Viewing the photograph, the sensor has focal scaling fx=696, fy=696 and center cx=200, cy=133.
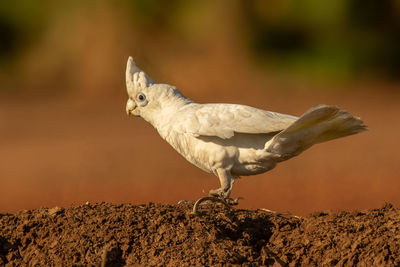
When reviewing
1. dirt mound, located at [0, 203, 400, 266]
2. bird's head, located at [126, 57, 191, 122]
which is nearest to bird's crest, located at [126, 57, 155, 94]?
bird's head, located at [126, 57, 191, 122]

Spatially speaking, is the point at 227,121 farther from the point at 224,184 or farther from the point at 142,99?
the point at 142,99

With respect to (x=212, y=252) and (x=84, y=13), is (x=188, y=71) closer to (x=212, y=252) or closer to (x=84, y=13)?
(x=84, y=13)

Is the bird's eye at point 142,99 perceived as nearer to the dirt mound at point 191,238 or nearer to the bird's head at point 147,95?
the bird's head at point 147,95

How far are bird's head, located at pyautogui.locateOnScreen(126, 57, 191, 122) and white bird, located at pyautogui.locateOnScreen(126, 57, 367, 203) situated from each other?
0.11m

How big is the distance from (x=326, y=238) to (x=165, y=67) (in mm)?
18973

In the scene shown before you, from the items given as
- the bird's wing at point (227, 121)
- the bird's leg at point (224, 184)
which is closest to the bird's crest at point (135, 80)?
the bird's wing at point (227, 121)

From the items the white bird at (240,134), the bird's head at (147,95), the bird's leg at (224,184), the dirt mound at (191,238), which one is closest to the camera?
the dirt mound at (191,238)

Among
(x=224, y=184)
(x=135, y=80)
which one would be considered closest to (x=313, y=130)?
(x=224, y=184)

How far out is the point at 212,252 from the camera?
4352 millimetres

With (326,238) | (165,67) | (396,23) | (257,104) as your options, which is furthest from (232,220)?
(396,23)

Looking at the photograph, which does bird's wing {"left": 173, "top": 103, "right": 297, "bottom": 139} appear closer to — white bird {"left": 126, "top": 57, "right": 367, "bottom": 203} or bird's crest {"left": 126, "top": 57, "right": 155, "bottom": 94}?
white bird {"left": 126, "top": 57, "right": 367, "bottom": 203}

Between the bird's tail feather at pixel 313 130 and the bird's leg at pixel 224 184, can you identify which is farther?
the bird's leg at pixel 224 184

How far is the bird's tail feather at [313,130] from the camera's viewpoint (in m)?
5.17

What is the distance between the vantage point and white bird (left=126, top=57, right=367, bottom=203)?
5.40 m
